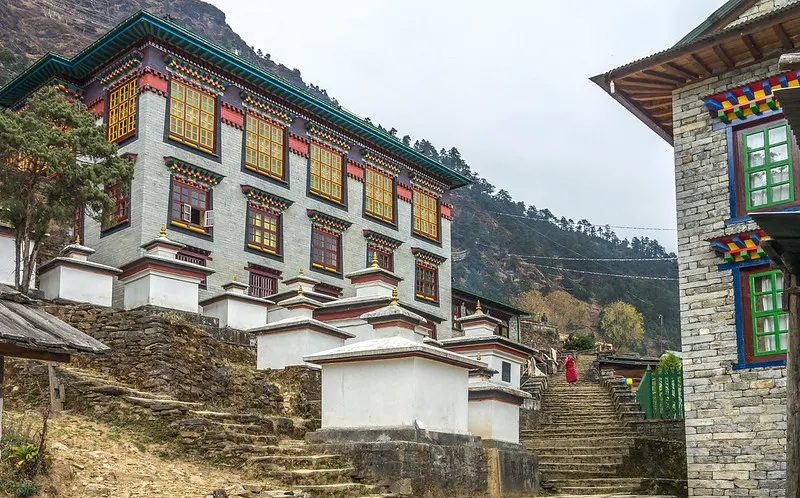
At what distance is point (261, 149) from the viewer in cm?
3086

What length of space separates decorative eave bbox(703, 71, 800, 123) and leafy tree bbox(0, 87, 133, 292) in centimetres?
1334

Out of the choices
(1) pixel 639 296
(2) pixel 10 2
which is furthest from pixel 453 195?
(2) pixel 10 2

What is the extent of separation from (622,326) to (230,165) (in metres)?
42.1

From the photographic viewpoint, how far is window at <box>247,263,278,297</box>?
96.9 ft

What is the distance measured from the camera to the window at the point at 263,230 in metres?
30.0

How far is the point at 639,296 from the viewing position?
87.8 metres

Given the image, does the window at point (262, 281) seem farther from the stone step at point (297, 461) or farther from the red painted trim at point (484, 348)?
the stone step at point (297, 461)

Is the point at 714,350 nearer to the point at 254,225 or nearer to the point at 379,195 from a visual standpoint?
the point at 254,225

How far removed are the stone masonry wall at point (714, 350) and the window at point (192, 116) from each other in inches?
622

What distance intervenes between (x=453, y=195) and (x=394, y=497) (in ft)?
284

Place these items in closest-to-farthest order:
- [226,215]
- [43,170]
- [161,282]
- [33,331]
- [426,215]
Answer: [33,331], [43,170], [161,282], [226,215], [426,215]

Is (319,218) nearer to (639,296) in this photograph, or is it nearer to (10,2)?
(10,2)

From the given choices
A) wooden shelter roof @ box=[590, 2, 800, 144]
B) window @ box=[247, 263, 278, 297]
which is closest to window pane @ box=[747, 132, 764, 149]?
wooden shelter roof @ box=[590, 2, 800, 144]

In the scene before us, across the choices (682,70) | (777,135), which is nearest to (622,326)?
→ (682,70)
